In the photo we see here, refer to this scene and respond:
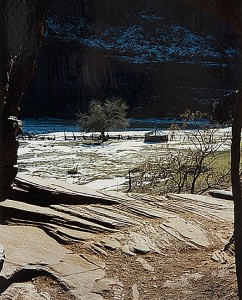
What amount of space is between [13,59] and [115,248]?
2.86 meters

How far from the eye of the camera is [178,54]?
7319 centimetres

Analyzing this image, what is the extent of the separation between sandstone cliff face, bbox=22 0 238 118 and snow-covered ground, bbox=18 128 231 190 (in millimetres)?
31424

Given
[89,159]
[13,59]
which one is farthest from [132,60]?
[13,59]

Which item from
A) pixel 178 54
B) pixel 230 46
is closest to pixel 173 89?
pixel 178 54

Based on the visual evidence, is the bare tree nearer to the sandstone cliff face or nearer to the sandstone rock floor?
the sandstone cliff face

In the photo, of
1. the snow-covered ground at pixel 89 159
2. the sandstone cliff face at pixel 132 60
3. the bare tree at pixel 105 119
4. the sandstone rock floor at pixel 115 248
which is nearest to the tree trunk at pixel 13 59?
the sandstone rock floor at pixel 115 248

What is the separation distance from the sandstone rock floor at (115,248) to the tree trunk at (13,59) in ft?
3.36

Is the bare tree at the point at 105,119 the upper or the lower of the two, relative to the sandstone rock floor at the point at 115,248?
upper

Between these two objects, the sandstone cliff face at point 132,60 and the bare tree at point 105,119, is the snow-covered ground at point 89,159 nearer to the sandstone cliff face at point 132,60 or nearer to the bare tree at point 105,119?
the bare tree at point 105,119

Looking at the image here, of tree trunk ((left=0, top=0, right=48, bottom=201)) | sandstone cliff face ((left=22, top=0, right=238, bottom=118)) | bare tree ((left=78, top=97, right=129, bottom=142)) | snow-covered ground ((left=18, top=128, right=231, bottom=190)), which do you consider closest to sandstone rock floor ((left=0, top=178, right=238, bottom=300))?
tree trunk ((left=0, top=0, right=48, bottom=201))

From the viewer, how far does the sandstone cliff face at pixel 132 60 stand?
226 ft

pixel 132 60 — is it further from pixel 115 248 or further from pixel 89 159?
pixel 115 248

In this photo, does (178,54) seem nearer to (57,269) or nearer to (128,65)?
(128,65)

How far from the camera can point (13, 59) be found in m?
4.16
